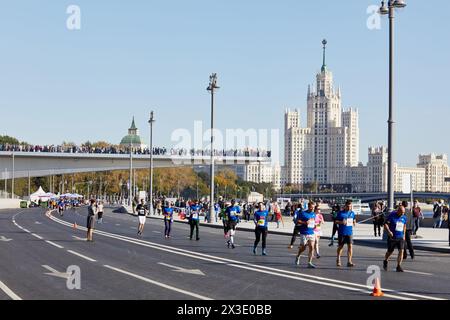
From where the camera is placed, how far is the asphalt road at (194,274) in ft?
47.2

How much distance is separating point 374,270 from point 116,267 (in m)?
6.88

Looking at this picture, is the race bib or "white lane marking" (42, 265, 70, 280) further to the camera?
the race bib

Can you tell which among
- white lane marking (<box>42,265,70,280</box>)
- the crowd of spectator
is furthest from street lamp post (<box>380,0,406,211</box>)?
the crowd of spectator

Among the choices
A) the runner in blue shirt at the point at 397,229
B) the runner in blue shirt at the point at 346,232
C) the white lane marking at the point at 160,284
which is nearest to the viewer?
the white lane marking at the point at 160,284

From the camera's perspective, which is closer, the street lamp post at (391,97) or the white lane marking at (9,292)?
the white lane marking at (9,292)

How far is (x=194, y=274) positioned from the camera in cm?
1789

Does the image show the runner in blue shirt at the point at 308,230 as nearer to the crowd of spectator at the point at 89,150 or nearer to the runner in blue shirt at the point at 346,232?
the runner in blue shirt at the point at 346,232

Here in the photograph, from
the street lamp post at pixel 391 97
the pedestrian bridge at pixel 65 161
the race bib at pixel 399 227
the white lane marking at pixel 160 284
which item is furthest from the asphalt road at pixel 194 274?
the pedestrian bridge at pixel 65 161

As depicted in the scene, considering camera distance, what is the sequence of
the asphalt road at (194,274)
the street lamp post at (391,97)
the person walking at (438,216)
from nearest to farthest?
the asphalt road at (194,274) → the street lamp post at (391,97) → the person walking at (438,216)

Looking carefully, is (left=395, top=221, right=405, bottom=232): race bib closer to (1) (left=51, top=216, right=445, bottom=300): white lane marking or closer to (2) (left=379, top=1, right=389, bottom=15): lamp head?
(1) (left=51, top=216, right=445, bottom=300): white lane marking

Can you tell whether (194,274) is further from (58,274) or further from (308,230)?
(308,230)

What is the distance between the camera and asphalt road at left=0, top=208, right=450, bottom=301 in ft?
47.2
